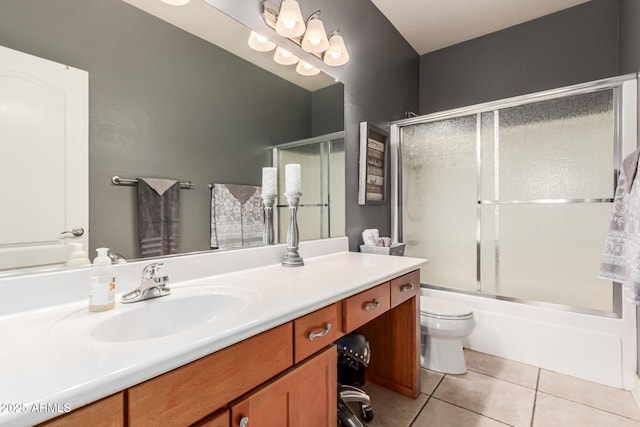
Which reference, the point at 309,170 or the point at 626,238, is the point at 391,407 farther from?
the point at 626,238

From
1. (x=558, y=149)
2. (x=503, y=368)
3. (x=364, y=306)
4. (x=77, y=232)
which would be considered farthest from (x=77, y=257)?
(x=558, y=149)

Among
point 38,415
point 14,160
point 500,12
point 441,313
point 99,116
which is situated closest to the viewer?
point 38,415

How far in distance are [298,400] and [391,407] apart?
0.95 m

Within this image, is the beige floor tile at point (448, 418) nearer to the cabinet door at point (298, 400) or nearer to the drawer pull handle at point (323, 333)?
the cabinet door at point (298, 400)

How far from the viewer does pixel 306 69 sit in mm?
1742

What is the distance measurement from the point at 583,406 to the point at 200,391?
1943mm

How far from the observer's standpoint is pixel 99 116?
94 cm

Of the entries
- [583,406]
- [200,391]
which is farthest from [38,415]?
[583,406]

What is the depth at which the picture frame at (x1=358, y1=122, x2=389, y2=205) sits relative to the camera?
213 cm

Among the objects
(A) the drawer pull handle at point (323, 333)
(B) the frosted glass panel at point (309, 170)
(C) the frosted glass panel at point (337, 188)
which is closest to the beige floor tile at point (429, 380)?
(C) the frosted glass panel at point (337, 188)

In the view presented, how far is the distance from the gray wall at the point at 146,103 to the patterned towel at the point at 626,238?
1755 millimetres

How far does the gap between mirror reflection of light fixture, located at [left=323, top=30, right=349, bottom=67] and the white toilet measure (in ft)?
5.45

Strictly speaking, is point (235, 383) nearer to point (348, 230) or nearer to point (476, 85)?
point (348, 230)

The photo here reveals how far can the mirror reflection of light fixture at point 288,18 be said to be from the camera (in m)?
1.53
